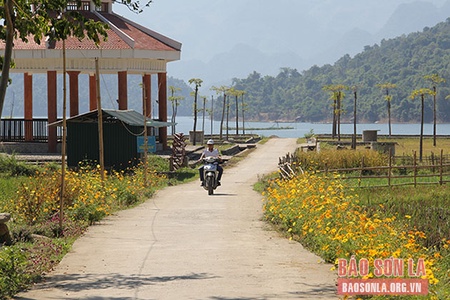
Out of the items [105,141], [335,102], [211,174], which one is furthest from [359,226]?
[335,102]

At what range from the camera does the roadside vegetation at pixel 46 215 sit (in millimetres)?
11922

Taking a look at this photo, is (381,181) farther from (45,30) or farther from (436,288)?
(436,288)

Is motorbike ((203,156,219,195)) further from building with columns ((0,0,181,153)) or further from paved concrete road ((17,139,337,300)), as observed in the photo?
building with columns ((0,0,181,153))

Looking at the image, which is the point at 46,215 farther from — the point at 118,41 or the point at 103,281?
the point at 118,41

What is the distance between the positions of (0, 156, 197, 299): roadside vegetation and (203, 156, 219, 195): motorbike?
164 cm

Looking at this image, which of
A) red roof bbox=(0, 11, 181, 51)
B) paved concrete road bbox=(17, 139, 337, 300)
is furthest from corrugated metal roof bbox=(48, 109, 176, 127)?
paved concrete road bbox=(17, 139, 337, 300)

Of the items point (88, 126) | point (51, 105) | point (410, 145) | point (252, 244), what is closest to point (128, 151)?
point (88, 126)

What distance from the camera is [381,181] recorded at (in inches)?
1513

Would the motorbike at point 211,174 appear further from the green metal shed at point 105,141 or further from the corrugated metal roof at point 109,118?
the green metal shed at point 105,141

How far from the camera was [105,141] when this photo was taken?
36594 millimetres

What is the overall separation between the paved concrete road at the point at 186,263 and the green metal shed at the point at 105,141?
16132 millimetres

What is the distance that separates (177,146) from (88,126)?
6384 millimetres

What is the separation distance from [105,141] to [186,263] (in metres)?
24.1

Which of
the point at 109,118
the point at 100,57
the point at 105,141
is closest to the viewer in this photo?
the point at 105,141
